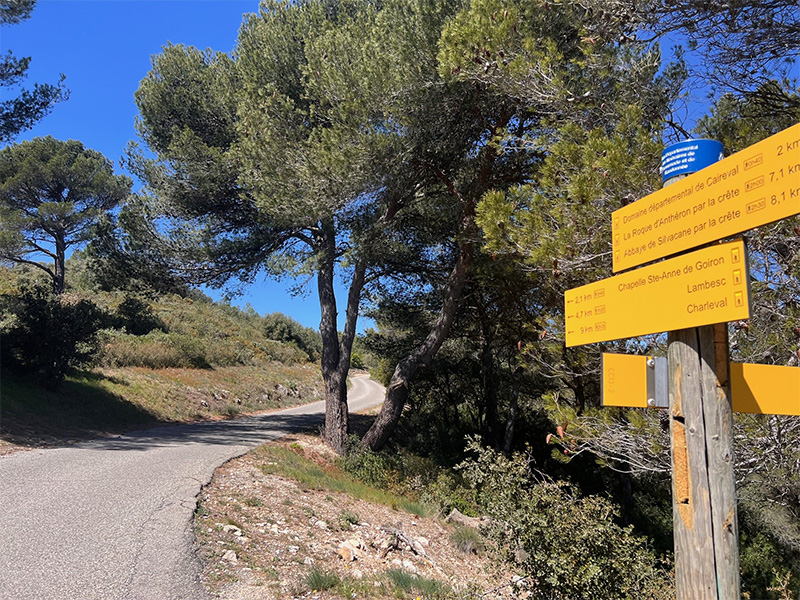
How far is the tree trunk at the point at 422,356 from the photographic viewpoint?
11016 millimetres

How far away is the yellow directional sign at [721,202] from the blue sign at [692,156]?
160 millimetres

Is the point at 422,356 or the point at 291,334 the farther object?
the point at 291,334

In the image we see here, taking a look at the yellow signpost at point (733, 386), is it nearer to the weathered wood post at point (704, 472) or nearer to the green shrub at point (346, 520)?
the weathered wood post at point (704, 472)

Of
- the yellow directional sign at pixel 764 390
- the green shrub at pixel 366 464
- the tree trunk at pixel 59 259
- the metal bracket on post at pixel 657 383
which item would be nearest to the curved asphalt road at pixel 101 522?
the green shrub at pixel 366 464

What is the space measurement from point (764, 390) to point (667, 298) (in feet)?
2.40

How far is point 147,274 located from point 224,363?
1466 cm

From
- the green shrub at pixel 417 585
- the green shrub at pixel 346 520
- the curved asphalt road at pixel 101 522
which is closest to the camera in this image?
the curved asphalt road at pixel 101 522

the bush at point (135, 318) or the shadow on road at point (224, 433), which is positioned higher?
the bush at point (135, 318)

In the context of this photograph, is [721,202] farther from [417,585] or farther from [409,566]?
[409,566]

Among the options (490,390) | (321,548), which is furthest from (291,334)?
(321,548)

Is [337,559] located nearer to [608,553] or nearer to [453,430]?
[608,553]

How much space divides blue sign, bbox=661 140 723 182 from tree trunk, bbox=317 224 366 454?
9.63 meters

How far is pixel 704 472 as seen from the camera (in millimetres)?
A: 2176

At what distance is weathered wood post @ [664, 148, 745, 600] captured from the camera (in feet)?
6.90
